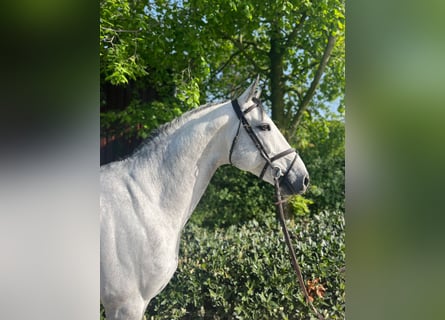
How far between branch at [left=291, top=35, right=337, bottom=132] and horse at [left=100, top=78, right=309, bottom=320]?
10.1 inches

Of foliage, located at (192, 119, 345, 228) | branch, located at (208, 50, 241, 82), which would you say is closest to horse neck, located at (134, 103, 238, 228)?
foliage, located at (192, 119, 345, 228)

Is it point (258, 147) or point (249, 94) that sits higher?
point (249, 94)

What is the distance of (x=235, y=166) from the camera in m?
2.76

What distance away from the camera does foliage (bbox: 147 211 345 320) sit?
9.29 feet

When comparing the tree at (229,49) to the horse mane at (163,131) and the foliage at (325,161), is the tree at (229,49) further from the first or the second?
the horse mane at (163,131)

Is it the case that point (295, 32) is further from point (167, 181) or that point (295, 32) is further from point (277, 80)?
point (167, 181)

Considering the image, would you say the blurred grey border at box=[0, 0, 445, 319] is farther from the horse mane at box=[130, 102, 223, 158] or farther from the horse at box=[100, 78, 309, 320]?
the horse mane at box=[130, 102, 223, 158]
